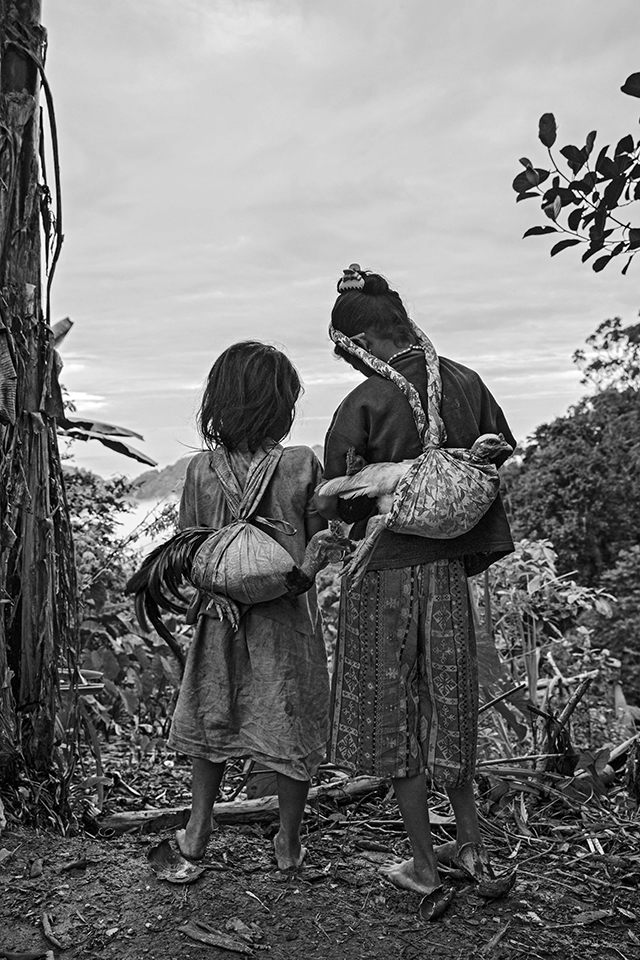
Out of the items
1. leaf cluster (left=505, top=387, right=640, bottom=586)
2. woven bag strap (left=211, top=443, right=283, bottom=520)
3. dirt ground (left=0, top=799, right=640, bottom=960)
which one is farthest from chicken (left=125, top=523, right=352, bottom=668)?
leaf cluster (left=505, top=387, right=640, bottom=586)

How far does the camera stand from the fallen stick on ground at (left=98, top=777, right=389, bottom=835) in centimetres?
280

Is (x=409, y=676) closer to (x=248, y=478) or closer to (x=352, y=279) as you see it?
(x=248, y=478)

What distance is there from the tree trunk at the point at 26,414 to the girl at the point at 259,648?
29.0 inches

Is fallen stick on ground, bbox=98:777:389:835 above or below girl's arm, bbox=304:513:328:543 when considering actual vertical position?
below

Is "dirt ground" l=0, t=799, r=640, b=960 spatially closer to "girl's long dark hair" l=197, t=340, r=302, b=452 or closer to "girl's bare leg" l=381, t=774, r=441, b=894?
"girl's bare leg" l=381, t=774, r=441, b=894

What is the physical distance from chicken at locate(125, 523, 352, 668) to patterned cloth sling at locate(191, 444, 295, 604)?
0.03m

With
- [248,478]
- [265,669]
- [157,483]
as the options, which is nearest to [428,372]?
[248,478]

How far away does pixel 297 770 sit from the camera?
7.88 feet

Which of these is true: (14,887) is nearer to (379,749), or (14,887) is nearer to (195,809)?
(195,809)

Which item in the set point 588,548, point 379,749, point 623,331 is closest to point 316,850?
point 379,749

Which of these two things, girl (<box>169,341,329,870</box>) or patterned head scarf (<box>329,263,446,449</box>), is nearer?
patterned head scarf (<box>329,263,446,449</box>)

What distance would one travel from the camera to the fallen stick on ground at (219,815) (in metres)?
2.80

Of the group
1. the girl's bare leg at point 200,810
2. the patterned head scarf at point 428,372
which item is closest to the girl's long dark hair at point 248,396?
the patterned head scarf at point 428,372

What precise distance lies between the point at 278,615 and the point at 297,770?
418mm
